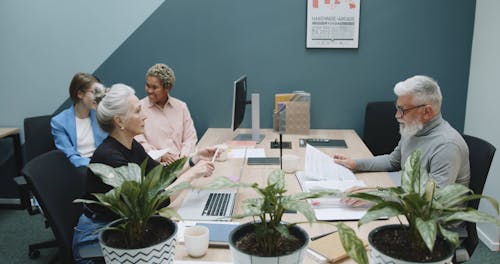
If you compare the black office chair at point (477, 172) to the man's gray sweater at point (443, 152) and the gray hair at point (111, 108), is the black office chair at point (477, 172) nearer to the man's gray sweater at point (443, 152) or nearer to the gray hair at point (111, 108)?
the man's gray sweater at point (443, 152)

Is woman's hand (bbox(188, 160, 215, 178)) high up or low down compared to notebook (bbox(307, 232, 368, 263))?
up

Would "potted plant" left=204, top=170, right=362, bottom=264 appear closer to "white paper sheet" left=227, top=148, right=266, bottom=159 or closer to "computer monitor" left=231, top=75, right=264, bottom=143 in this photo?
"white paper sheet" left=227, top=148, right=266, bottom=159

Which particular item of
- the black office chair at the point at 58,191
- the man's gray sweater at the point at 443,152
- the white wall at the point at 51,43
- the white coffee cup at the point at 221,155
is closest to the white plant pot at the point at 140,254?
the black office chair at the point at 58,191

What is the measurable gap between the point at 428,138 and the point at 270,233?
54.3 inches

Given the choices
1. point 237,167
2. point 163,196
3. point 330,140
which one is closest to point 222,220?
point 163,196

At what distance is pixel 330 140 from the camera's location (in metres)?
3.17

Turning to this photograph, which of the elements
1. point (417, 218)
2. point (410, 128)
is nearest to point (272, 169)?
point (410, 128)

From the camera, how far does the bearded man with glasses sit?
1.94 m

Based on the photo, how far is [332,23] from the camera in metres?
3.42

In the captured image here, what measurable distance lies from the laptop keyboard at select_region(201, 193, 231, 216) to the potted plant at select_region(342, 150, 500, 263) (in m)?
0.84

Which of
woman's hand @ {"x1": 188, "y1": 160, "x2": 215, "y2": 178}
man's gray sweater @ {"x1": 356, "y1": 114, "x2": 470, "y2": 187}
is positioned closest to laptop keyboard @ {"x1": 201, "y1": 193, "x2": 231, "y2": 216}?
woman's hand @ {"x1": 188, "y1": 160, "x2": 215, "y2": 178}

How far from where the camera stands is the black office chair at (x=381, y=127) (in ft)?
11.0

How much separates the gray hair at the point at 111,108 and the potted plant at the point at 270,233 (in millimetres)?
1061

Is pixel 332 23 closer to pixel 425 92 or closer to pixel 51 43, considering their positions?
pixel 425 92
